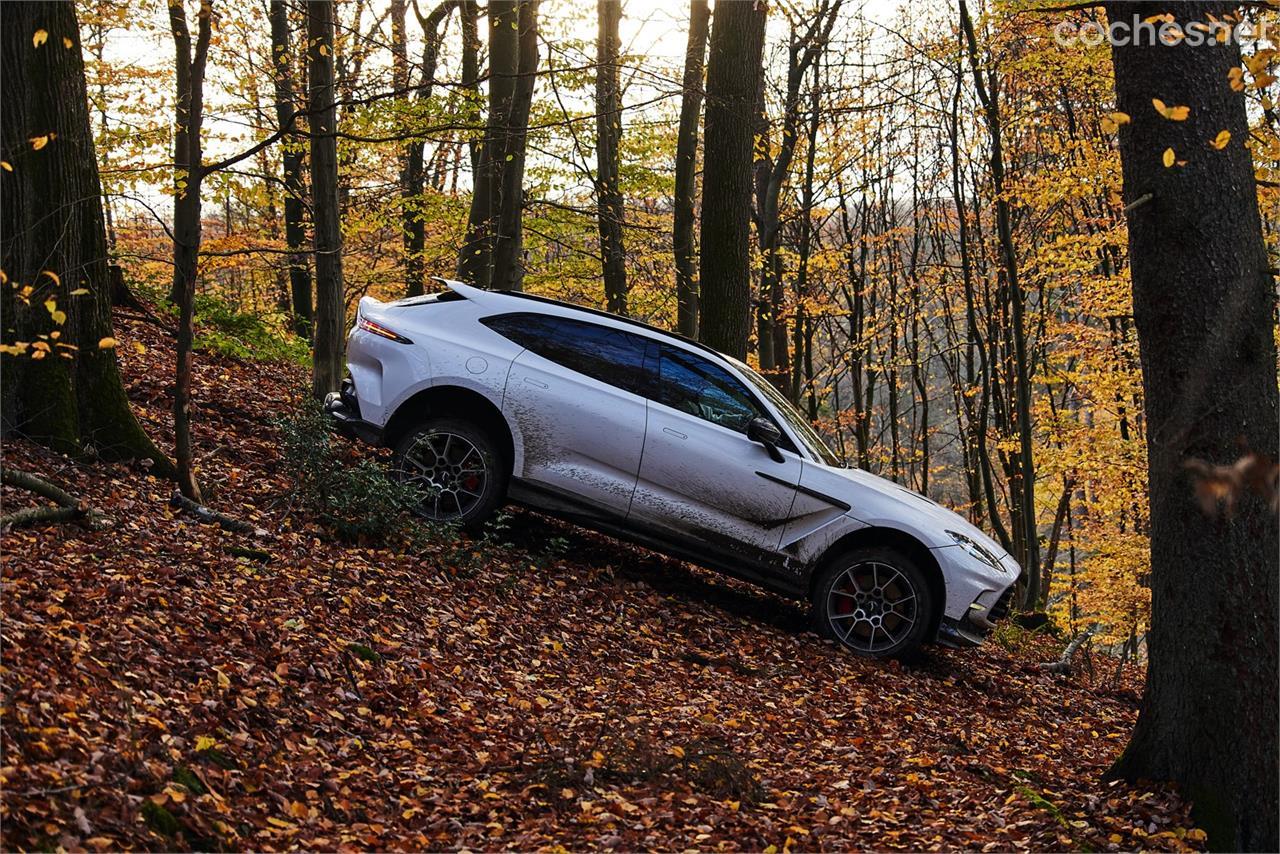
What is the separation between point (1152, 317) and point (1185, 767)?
223cm

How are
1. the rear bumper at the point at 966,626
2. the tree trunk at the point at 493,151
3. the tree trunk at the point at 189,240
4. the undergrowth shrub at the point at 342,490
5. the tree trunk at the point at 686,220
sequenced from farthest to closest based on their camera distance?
1. the tree trunk at the point at 686,220
2. the tree trunk at the point at 493,151
3. the rear bumper at the point at 966,626
4. the undergrowth shrub at the point at 342,490
5. the tree trunk at the point at 189,240

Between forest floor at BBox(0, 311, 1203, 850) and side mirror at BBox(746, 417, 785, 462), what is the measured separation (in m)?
1.43

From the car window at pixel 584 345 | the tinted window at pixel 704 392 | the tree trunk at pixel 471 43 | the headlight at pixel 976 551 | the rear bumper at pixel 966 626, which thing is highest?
the tree trunk at pixel 471 43

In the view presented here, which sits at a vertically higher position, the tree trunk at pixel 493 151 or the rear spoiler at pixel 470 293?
the tree trunk at pixel 493 151

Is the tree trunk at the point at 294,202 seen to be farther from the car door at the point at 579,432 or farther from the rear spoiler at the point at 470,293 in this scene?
the car door at the point at 579,432

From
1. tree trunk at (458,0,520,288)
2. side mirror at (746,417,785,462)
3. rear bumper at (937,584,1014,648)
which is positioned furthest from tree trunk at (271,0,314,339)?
rear bumper at (937,584,1014,648)

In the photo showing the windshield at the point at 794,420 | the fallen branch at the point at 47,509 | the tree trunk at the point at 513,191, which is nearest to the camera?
the fallen branch at the point at 47,509

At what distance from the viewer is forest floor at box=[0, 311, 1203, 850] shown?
441 cm

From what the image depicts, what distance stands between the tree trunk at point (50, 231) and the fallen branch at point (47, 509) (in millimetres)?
962

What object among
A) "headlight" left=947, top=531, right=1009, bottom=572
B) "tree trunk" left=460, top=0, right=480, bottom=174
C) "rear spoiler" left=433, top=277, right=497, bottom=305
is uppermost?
"tree trunk" left=460, top=0, right=480, bottom=174

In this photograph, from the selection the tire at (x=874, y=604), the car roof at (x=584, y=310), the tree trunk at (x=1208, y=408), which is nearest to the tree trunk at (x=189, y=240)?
the car roof at (x=584, y=310)

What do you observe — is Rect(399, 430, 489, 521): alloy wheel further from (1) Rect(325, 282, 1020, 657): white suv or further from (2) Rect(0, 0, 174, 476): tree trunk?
(2) Rect(0, 0, 174, 476): tree trunk

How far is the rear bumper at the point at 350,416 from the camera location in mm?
8828

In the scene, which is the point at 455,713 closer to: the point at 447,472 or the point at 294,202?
the point at 447,472
